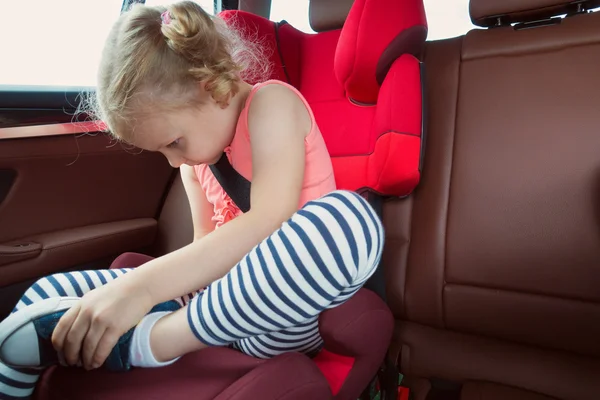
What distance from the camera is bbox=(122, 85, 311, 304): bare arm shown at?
67 centimetres

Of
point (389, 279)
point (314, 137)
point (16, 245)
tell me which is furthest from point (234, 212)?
point (16, 245)

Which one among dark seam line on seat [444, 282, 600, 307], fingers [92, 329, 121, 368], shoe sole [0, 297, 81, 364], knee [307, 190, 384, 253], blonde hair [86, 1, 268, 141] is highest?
blonde hair [86, 1, 268, 141]

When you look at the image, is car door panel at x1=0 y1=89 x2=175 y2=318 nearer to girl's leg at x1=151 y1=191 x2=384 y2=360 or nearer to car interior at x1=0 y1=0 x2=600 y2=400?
car interior at x1=0 y1=0 x2=600 y2=400

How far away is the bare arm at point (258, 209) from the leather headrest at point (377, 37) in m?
0.21

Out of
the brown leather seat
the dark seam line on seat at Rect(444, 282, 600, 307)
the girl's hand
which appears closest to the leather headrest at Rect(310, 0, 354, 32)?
the brown leather seat

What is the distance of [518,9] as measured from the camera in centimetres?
96

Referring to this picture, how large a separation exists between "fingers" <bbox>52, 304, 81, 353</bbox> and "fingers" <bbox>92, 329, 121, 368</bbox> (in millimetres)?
44

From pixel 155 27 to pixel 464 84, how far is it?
0.62 meters

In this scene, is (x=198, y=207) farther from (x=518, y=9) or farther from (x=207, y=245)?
(x=518, y=9)

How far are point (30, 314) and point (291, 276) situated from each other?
338mm

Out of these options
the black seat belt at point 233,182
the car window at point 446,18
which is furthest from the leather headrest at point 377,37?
the black seat belt at point 233,182

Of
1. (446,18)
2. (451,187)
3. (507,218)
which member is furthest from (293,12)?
(507,218)

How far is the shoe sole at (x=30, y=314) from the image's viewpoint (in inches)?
23.9

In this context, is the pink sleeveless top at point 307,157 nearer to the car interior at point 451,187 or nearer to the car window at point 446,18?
the car interior at point 451,187
